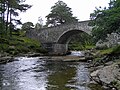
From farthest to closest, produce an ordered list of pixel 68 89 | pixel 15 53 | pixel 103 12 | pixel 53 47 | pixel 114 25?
pixel 53 47 → pixel 15 53 → pixel 103 12 → pixel 114 25 → pixel 68 89

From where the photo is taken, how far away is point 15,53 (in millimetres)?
39969

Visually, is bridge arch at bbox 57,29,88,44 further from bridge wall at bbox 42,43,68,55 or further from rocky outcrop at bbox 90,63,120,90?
rocky outcrop at bbox 90,63,120,90

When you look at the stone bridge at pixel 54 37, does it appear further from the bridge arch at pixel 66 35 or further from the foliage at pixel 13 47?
the foliage at pixel 13 47

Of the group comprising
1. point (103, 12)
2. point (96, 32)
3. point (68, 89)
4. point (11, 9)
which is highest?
point (11, 9)

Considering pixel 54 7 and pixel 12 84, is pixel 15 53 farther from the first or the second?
pixel 54 7

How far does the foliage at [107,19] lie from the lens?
21.6m

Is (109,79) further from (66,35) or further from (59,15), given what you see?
(59,15)

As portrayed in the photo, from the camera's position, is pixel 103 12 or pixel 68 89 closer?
pixel 68 89

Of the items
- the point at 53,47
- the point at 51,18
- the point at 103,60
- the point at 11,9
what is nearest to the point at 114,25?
the point at 103,60

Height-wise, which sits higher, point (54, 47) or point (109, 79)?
point (54, 47)

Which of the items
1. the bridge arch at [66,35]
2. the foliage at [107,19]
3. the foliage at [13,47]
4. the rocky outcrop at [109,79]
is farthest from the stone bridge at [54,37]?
the rocky outcrop at [109,79]

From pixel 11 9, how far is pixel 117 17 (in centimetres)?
3276

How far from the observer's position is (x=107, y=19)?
2280 cm

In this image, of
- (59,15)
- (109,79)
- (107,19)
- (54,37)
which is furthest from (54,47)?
(109,79)
